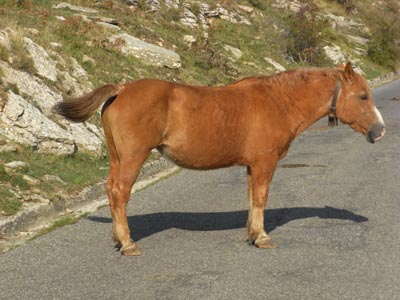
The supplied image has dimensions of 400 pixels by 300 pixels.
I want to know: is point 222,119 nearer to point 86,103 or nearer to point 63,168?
point 86,103

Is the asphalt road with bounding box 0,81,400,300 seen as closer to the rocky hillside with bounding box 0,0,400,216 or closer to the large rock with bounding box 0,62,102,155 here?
the large rock with bounding box 0,62,102,155

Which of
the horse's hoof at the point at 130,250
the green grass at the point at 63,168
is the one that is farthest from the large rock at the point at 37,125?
the horse's hoof at the point at 130,250

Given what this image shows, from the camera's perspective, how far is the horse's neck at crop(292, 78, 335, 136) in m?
7.71

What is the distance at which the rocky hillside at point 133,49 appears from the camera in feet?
40.7

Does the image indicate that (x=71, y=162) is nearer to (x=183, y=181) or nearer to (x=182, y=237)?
(x=183, y=181)

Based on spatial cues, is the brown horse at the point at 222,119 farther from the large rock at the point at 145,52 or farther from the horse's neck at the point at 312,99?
the large rock at the point at 145,52

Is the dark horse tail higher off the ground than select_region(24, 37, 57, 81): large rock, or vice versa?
the dark horse tail

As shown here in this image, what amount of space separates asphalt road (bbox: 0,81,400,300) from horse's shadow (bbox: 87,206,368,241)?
14 millimetres

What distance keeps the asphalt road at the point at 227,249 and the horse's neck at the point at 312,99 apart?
145 cm

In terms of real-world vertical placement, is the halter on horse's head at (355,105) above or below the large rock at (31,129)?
above

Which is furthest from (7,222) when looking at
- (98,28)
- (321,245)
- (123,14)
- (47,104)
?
(123,14)

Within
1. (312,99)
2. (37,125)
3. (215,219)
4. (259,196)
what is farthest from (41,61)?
(259,196)

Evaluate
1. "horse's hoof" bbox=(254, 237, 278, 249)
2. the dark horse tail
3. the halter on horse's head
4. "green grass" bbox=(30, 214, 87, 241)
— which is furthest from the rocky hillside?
the halter on horse's head

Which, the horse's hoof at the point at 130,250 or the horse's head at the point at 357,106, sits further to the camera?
the horse's head at the point at 357,106
